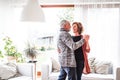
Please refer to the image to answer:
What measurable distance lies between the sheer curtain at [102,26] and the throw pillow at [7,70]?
1814 millimetres

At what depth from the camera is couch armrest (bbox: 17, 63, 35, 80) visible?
459 centimetres

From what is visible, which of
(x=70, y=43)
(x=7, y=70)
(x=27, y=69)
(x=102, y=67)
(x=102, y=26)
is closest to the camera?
(x=70, y=43)

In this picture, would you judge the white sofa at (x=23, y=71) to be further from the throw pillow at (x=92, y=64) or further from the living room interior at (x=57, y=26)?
the throw pillow at (x=92, y=64)

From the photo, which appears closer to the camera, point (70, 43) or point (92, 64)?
point (70, 43)

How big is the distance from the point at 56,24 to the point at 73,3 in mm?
729

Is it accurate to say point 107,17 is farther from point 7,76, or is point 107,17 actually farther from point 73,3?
point 7,76

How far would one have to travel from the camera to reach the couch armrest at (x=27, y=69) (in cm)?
459

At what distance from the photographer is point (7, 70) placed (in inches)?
172

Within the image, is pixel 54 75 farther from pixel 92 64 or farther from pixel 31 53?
pixel 92 64

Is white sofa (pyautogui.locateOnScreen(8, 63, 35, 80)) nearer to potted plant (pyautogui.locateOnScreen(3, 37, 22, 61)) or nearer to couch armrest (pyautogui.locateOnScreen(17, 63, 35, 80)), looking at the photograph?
couch armrest (pyautogui.locateOnScreen(17, 63, 35, 80))

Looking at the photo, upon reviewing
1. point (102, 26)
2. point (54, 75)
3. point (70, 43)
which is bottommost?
point (54, 75)


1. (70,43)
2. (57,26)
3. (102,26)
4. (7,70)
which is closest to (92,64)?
(102,26)

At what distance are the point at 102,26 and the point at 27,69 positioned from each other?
1977mm

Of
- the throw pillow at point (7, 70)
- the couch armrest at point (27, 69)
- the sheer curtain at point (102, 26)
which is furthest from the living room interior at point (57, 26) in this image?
the throw pillow at point (7, 70)
